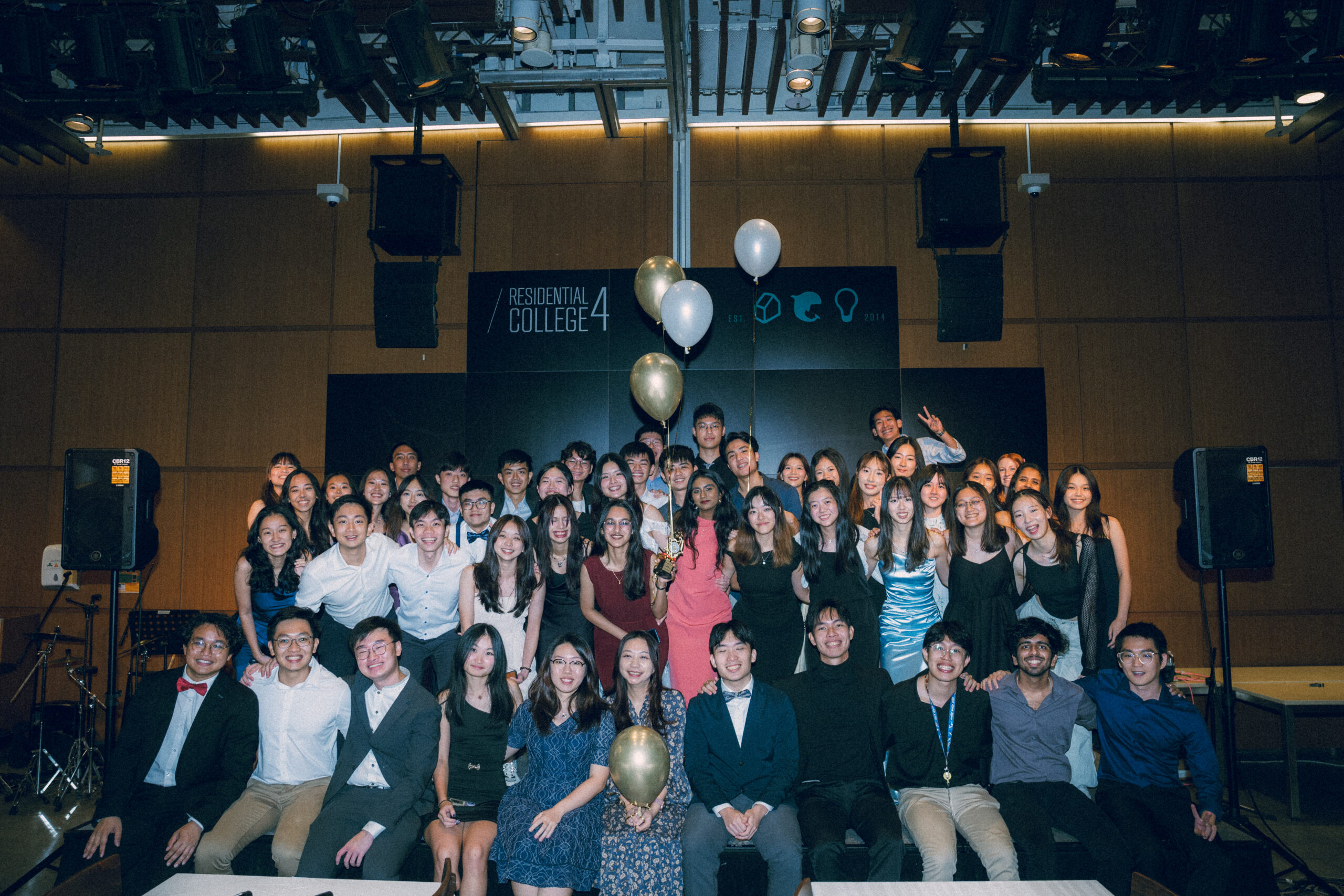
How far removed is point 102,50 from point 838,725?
529 centimetres

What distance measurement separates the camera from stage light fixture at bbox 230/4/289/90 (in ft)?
14.4

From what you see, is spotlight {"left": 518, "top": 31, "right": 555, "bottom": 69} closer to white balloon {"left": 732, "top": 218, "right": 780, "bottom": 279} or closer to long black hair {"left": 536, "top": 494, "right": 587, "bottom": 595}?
white balloon {"left": 732, "top": 218, "right": 780, "bottom": 279}

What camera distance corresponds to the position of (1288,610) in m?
5.78

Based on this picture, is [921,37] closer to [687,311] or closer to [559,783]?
[687,311]

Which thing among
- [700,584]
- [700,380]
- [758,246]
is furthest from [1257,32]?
[700,584]

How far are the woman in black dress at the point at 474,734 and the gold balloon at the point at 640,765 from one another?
2.06 feet

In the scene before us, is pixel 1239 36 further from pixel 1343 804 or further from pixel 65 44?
pixel 65 44

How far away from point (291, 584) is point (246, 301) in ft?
11.9

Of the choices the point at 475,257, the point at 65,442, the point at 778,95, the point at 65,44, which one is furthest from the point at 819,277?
the point at 65,442

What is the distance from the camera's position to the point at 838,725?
3299 mm

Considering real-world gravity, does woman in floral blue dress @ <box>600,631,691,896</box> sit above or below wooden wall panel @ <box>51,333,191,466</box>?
below

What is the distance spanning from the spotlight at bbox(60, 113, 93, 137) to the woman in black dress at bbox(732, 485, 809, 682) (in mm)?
4847

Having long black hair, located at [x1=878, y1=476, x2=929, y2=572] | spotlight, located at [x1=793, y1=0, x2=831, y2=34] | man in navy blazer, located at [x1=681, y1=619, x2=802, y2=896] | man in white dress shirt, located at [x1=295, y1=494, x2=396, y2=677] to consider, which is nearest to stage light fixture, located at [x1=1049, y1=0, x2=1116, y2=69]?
spotlight, located at [x1=793, y1=0, x2=831, y2=34]

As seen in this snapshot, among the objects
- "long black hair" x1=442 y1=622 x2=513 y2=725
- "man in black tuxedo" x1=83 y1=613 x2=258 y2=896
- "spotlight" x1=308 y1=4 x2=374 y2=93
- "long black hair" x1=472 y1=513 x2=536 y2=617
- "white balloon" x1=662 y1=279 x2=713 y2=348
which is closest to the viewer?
"man in black tuxedo" x1=83 y1=613 x2=258 y2=896
